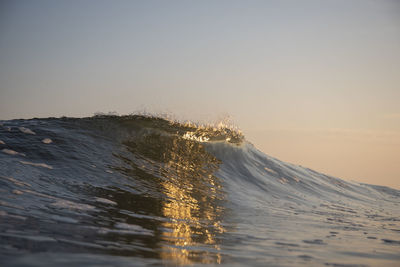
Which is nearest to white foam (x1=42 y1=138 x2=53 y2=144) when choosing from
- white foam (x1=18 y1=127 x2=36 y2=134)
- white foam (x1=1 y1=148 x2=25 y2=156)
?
white foam (x1=18 y1=127 x2=36 y2=134)

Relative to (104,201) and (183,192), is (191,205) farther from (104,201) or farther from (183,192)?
(104,201)

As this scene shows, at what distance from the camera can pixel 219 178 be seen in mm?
8109

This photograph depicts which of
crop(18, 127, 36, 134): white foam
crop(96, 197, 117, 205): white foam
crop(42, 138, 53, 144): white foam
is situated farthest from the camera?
crop(18, 127, 36, 134): white foam

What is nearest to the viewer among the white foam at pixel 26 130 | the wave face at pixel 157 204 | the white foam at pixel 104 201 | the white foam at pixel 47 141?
the wave face at pixel 157 204

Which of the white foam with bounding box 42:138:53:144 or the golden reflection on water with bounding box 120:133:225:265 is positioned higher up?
the white foam with bounding box 42:138:53:144

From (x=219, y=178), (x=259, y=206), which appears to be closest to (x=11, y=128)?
(x=219, y=178)

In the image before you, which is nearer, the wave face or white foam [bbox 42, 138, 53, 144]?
the wave face

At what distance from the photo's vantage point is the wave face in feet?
9.45

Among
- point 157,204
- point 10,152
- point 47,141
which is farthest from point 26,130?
point 157,204

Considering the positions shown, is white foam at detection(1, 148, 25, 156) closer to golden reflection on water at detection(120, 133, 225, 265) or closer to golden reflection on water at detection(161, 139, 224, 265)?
golden reflection on water at detection(120, 133, 225, 265)

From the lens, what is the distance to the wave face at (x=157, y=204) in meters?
2.88

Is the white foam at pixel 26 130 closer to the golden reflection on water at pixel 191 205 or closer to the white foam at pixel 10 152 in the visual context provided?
the white foam at pixel 10 152

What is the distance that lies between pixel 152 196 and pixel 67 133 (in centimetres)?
330

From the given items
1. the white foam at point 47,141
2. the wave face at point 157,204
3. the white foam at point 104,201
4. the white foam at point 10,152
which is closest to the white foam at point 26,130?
the wave face at point 157,204
